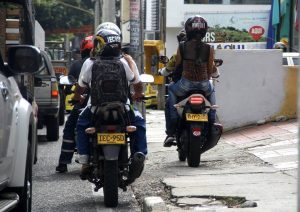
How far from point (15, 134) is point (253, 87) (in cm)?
869

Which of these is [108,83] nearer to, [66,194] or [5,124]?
[66,194]

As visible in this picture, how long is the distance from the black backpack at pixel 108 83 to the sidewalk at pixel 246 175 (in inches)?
46.7

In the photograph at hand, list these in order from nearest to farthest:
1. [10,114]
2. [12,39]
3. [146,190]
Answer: [10,114], [146,190], [12,39]

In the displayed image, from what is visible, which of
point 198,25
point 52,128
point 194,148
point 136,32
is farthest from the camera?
point 52,128

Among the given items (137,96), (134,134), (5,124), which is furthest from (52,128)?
(5,124)

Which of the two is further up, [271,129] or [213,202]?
[213,202]

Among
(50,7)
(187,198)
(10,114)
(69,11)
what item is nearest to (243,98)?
(187,198)

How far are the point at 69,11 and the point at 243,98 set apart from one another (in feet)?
174

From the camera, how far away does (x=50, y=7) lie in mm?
61125

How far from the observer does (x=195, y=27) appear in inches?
428

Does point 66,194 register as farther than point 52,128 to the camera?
No

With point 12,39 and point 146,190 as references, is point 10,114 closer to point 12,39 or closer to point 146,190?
point 146,190

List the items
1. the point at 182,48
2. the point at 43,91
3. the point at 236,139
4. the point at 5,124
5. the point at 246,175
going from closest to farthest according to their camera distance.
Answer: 1. the point at 5,124
2. the point at 246,175
3. the point at 182,48
4. the point at 236,139
5. the point at 43,91

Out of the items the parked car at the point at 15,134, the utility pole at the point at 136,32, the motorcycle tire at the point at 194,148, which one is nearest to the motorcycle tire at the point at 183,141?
the motorcycle tire at the point at 194,148
